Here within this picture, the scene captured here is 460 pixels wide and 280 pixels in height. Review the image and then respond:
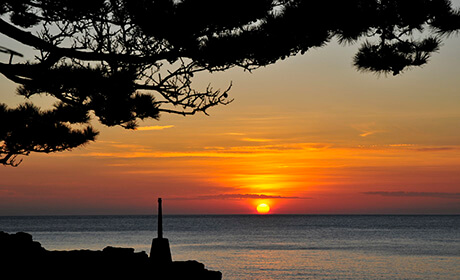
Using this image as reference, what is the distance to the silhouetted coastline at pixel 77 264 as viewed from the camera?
33.4 ft

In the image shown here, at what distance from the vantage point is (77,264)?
10.9 meters

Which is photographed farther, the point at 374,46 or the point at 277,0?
the point at 277,0

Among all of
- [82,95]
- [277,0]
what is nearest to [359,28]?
[277,0]

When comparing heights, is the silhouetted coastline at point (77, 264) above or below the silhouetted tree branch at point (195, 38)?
below

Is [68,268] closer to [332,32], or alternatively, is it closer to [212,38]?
[212,38]

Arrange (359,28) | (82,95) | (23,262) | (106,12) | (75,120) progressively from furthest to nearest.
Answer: (75,120)
(23,262)
(82,95)
(106,12)
(359,28)

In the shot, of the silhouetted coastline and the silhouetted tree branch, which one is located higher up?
the silhouetted tree branch

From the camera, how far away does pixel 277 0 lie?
361 inches

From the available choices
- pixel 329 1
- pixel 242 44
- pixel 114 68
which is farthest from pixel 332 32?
pixel 114 68

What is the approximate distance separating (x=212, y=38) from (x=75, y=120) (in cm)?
515

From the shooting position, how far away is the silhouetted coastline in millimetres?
10195

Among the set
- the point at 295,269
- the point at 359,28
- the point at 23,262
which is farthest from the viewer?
the point at 295,269

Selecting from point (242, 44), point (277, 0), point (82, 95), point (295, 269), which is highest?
point (277, 0)

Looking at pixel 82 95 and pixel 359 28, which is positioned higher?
pixel 359 28
